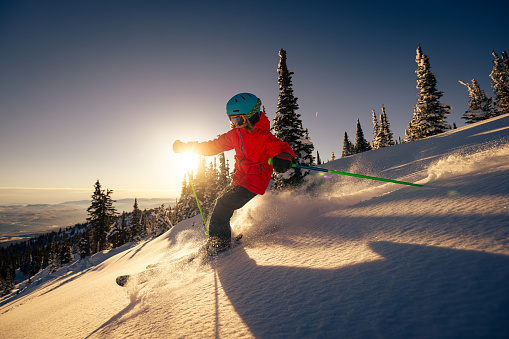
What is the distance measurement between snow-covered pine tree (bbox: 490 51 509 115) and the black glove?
4922cm

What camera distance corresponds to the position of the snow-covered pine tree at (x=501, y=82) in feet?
109

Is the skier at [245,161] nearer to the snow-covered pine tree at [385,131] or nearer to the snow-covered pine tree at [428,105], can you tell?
the snow-covered pine tree at [428,105]

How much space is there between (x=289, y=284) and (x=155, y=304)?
142 cm

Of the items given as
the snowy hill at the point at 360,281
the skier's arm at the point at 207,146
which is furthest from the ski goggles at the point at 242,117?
the snowy hill at the point at 360,281

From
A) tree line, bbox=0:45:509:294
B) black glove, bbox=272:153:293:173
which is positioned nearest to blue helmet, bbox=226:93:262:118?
black glove, bbox=272:153:293:173

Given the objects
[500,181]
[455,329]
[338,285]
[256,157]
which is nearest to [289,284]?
[338,285]

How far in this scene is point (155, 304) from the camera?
6.88 feet

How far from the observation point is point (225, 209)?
12.2 ft

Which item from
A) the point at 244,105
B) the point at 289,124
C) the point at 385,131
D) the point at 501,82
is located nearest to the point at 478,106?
the point at 501,82

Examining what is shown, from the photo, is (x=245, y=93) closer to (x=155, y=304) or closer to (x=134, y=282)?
(x=155, y=304)

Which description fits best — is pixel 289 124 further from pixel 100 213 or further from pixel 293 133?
pixel 100 213

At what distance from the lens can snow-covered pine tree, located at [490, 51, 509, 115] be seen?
33.4 metres

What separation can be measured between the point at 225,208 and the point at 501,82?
5256 centimetres

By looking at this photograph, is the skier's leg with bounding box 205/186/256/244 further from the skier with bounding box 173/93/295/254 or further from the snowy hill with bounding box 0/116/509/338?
the snowy hill with bounding box 0/116/509/338
